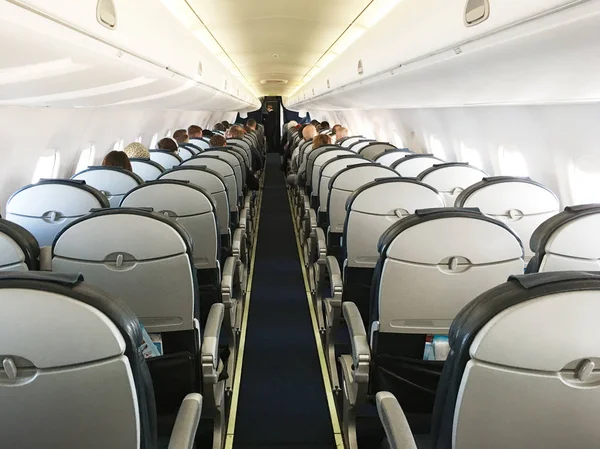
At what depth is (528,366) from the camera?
4.96 feet

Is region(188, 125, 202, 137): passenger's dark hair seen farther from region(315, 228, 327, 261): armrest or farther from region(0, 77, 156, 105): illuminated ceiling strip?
region(0, 77, 156, 105): illuminated ceiling strip

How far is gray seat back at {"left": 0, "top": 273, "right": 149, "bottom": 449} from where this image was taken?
4.63 feet

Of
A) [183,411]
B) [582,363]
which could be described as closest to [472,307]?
[582,363]

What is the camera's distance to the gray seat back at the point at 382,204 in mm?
3742

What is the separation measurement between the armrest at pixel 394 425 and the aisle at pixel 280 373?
153cm

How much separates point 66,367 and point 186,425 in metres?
0.64

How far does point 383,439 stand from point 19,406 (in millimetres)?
2338

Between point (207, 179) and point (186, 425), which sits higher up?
→ point (207, 179)

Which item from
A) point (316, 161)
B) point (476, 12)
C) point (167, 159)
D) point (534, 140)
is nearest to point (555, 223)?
point (476, 12)

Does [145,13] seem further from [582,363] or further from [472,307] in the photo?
[582,363]

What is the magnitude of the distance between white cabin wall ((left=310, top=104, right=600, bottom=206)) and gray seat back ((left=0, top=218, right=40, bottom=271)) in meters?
4.06

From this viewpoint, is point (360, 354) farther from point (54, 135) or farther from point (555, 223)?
point (54, 135)

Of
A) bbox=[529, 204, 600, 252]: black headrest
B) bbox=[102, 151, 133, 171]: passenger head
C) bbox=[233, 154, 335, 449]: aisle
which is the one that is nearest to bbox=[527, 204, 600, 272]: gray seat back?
bbox=[529, 204, 600, 252]: black headrest

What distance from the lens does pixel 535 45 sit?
2436 mm
